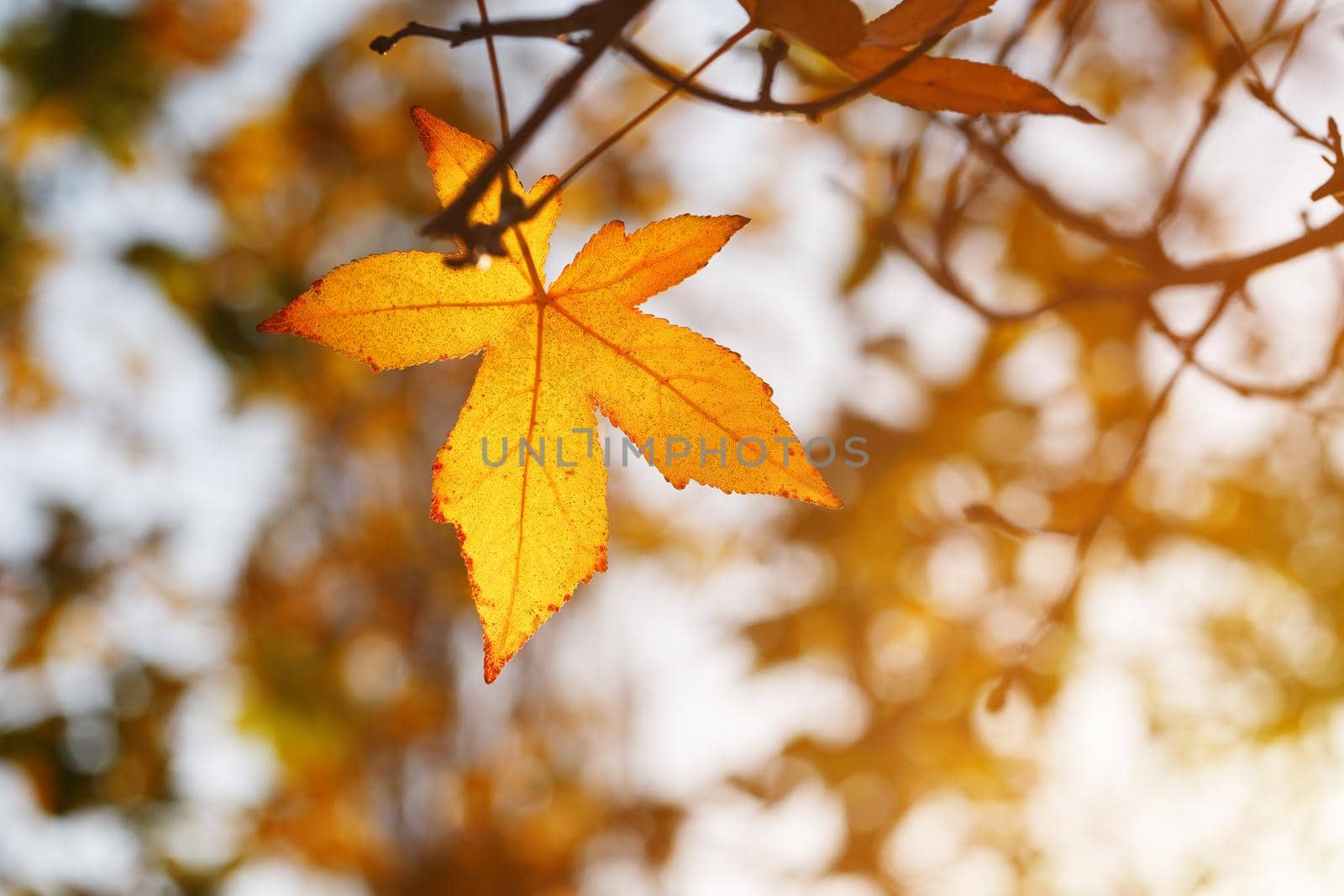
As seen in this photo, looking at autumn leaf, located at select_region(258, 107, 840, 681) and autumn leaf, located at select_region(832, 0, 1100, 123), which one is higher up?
autumn leaf, located at select_region(832, 0, 1100, 123)

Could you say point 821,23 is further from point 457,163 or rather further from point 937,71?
point 457,163

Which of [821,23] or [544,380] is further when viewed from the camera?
[544,380]

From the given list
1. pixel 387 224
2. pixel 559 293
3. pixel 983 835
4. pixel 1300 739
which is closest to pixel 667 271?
pixel 559 293

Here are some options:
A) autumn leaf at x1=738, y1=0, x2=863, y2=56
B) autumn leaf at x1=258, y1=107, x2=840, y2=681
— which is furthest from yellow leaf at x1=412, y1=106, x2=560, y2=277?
autumn leaf at x1=738, y1=0, x2=863, y2=56

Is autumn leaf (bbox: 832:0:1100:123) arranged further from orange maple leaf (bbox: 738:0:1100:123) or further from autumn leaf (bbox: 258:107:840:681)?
autumn leaf (bbox: 258:107:840:681)

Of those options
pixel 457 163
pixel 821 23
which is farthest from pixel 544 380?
pixel 821 23

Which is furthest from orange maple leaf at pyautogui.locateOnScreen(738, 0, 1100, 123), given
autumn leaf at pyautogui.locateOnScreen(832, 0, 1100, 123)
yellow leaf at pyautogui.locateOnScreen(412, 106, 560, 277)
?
yellow leaf at pyautogui.locateOnScreen(412, 106, 560, 277)
